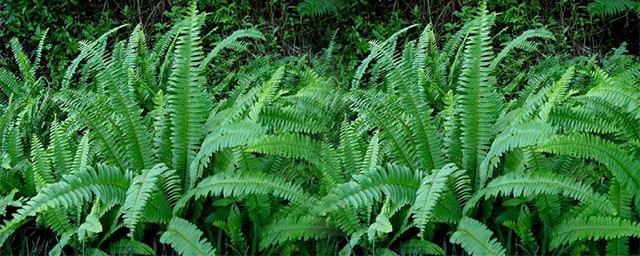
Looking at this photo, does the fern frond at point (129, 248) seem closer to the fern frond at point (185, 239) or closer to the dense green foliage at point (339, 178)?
the dense green foliage at point (339, 178)

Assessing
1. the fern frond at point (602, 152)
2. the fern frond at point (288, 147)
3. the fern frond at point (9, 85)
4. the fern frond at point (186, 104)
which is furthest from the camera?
the fern frond at point (9, 85)

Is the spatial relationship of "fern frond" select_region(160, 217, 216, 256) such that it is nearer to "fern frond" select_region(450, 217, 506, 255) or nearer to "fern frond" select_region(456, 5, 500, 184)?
"fern frond" select_region(450, 217, 506, 255)

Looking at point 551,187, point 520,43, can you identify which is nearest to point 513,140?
point 551,187

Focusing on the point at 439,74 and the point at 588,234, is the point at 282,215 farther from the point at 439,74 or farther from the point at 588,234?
the point at 439,74

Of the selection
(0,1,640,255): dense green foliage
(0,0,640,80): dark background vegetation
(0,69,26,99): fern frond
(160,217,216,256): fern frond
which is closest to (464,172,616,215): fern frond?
(0,1,640,255): dense green foliage

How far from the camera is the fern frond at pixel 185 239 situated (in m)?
2.63

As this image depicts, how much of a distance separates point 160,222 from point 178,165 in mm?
244

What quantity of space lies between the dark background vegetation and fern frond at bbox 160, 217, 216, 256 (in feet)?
10.5

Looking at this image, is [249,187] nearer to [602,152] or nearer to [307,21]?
[602,152]

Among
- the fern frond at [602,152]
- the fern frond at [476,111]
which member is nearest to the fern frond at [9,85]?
the fern frond at [476,111]

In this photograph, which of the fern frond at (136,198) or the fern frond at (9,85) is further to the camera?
the fern frond at (9,85)

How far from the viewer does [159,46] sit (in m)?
4.95

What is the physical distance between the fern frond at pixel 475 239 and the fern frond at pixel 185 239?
801mm

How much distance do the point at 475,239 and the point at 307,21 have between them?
12.1 feet
